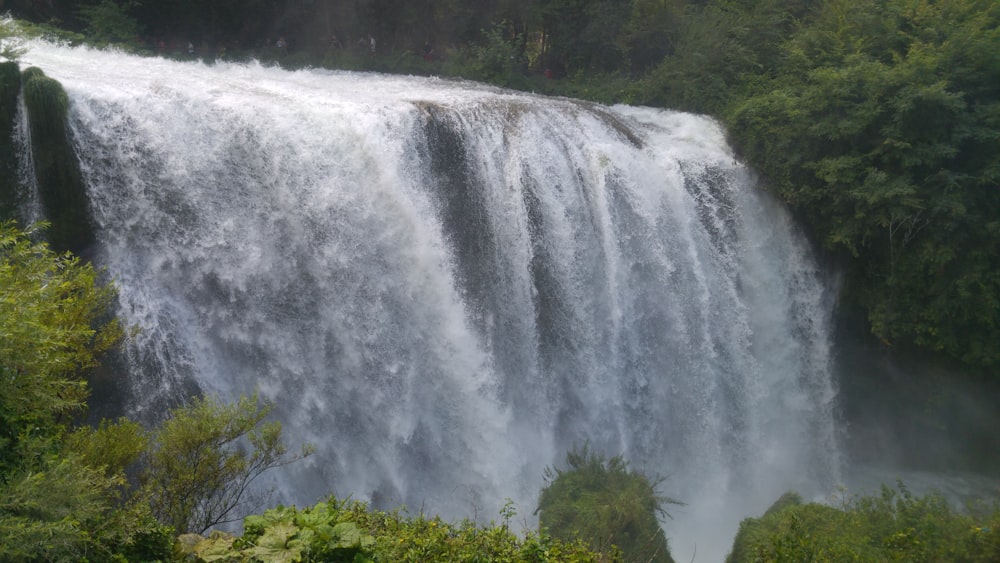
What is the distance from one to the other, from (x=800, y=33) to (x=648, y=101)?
12.1 feet

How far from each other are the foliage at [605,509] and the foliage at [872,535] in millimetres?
1378

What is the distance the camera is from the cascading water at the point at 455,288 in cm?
1028

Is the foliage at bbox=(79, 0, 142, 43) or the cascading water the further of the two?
the foliage at bbox=(79, 0, 142, 43)

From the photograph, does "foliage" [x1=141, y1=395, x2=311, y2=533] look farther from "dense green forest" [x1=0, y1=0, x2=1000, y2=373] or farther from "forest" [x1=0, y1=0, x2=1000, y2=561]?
"dense green forest" [x1=0, y1=0, x2=1000, y2=373]

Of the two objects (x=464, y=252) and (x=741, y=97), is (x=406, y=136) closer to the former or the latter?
(x=464, y=252)

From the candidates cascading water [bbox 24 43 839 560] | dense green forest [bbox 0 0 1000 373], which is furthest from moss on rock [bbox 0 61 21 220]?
dense green forest [bbox 0 0 1000 373]

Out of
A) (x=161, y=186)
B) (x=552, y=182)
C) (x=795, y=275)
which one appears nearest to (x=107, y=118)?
(x=161, y=186)

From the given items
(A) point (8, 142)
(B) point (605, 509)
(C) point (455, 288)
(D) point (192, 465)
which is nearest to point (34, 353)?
(D) point (192, 465)

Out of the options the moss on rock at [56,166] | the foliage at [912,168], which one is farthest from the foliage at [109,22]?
the foliage at [912,168]

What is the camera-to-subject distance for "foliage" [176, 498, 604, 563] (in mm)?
5410

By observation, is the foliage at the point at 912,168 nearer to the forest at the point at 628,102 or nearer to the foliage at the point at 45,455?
the forest at the point at 628,102

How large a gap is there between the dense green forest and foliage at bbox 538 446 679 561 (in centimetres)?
644

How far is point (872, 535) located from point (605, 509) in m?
3.26

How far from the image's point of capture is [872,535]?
9.14 m
